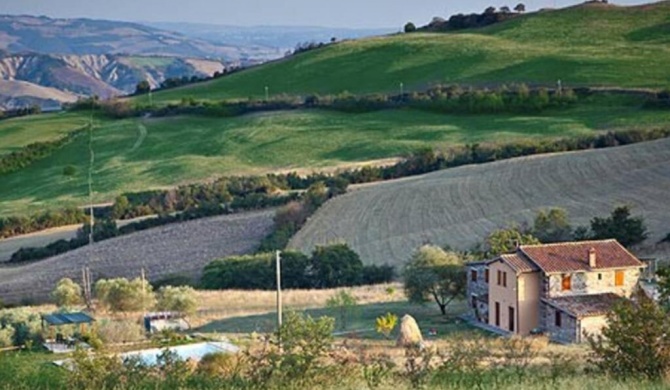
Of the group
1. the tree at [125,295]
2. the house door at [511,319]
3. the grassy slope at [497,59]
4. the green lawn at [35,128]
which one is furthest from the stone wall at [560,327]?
the green lawn at [35,128]

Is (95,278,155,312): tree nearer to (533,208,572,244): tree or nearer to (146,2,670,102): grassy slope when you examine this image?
(533,208,572,244): tree

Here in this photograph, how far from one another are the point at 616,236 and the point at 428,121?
37377 millimetres

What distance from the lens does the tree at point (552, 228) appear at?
4028 centimetres

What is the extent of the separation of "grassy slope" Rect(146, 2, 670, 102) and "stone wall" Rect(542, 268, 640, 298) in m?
46.2

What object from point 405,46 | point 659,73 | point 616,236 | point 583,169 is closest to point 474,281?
point 616,236

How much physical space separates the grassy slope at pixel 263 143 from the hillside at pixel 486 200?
11.3m

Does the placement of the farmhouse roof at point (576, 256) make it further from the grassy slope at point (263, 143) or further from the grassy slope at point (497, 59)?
the grassy slope at point (497, 59)

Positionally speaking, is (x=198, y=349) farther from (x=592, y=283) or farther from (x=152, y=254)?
→ (x=152, y=254)

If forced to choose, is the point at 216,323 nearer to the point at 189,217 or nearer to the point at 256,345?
the point at 256,345

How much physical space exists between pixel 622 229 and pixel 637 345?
25.8m

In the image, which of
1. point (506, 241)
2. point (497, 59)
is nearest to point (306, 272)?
point (506, 241)

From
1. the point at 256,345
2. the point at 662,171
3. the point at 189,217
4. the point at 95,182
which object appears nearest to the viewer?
the point at 256,345

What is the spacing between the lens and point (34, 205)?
201 ft

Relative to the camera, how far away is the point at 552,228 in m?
40.9
